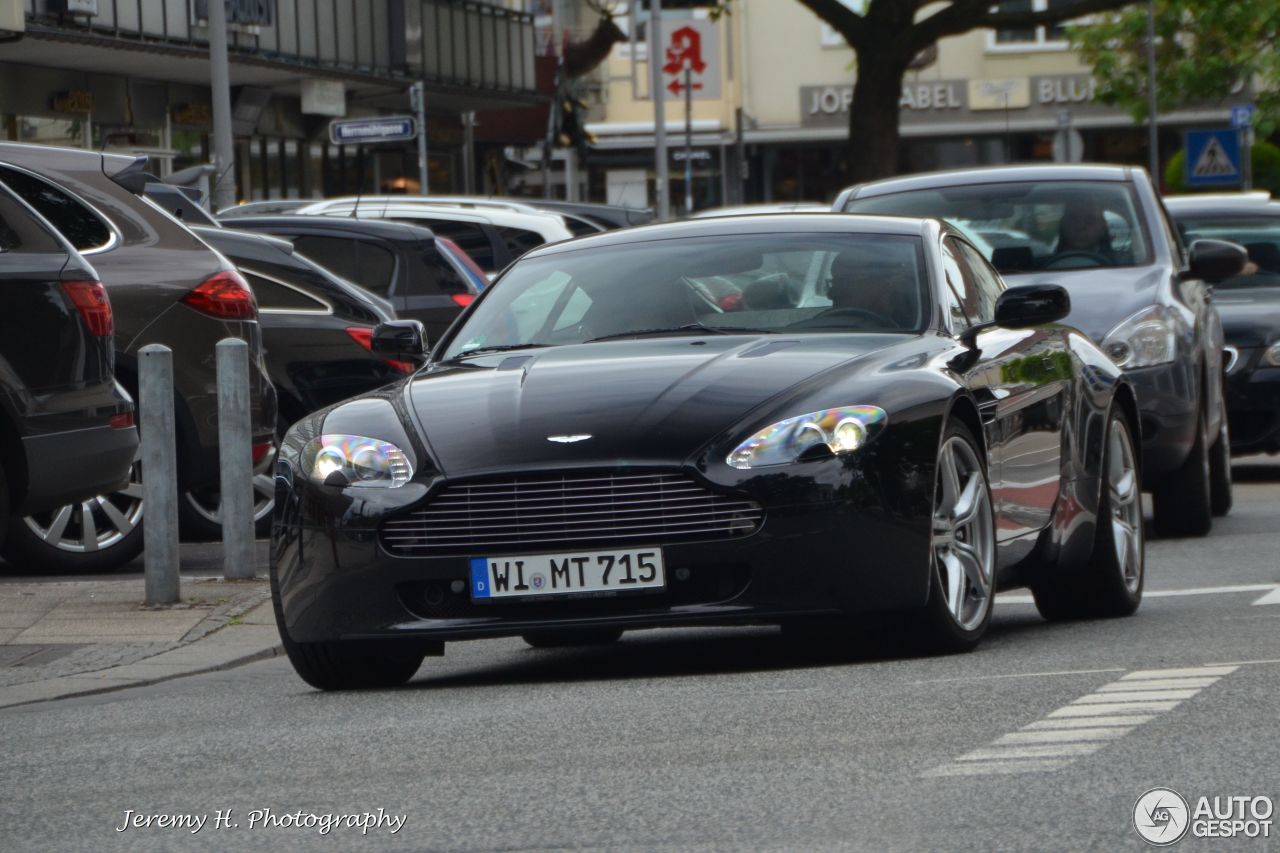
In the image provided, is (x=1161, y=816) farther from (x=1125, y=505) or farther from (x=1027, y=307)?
(x=1125, y=505)

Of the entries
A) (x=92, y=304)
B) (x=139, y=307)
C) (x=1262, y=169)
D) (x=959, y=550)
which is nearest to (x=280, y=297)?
(x=139, y=307)

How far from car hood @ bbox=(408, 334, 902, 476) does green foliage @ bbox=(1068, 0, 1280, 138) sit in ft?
130

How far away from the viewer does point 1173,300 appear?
1221 cm

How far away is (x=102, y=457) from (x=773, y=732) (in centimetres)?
506

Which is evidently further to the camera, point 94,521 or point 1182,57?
point 1182,57

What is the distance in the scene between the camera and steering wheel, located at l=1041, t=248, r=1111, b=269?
41.2ft

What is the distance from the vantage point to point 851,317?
8.05 metres

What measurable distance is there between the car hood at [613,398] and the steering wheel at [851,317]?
23 cm

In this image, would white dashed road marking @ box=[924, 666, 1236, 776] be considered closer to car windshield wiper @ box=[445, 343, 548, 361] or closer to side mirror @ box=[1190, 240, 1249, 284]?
car windshield wiper @ box=[445, 343, 548, 361]

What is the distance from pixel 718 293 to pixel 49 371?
2985 mm

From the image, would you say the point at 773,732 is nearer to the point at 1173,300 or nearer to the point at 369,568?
the point at 369,568

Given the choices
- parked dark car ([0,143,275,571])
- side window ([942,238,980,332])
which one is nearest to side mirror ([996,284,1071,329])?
side window ([942,238,980,332])

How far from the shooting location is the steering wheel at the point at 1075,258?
12.6 m

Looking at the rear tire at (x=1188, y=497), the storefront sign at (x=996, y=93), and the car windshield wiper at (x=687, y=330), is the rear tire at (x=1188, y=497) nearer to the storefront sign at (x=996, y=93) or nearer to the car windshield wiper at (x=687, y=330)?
the car windshield wiper at (x=687, y=330)
